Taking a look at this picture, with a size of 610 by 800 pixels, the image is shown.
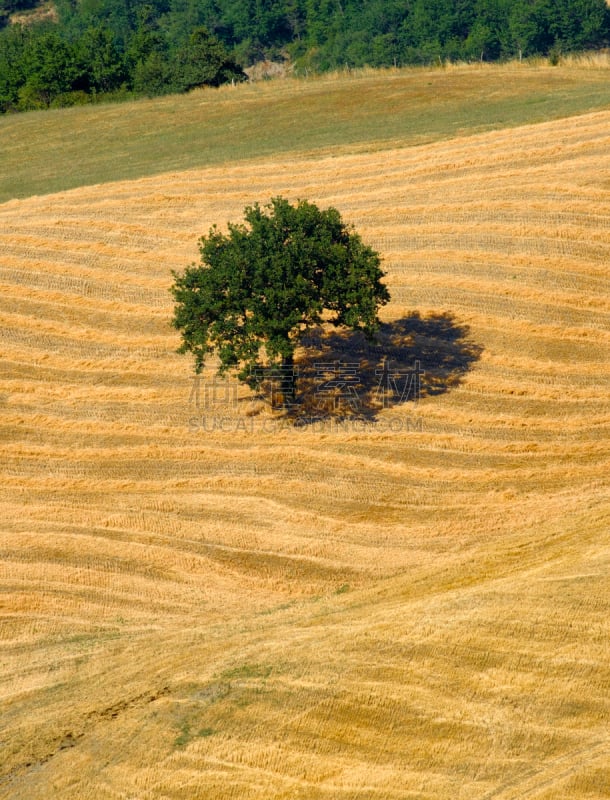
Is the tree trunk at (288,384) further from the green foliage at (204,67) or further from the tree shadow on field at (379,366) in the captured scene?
the green foliage at (204,67)

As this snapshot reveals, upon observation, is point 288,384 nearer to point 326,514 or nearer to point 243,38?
point 326,514

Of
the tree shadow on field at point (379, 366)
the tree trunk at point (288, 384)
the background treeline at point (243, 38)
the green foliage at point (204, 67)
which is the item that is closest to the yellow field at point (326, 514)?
the tree shadow on field at point (379, 366)

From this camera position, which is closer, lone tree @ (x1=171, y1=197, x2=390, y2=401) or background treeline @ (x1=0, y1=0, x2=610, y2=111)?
lone tree @ (x1=171, y1=197, x2=390, y2=401)

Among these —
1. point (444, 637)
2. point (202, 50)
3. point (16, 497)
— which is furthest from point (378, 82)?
point (444, 637)

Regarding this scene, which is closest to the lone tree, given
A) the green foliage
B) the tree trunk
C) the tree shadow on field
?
the tree trunk

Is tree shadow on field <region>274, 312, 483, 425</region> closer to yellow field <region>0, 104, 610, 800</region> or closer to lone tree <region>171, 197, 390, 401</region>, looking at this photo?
yellow field <region>0, 104, 610, 800</region>
